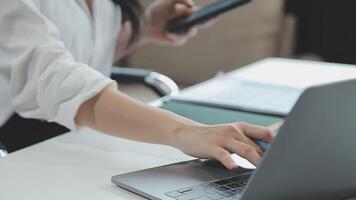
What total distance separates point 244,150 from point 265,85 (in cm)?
68

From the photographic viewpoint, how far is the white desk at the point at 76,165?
2.65 ft

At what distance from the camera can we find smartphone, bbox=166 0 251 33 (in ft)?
4.64

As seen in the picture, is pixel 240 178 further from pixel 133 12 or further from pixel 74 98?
pixel 133 12

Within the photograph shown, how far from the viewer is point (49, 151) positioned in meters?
0.99

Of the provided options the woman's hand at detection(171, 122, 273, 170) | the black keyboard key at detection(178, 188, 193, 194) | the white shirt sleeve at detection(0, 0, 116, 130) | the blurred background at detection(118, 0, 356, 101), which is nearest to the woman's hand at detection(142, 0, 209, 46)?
the white shirt sleeve at detection(0, 0, 116, 130)

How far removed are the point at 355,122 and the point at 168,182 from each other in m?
0.27

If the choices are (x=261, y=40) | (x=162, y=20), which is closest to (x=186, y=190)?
(x=162, y=20)

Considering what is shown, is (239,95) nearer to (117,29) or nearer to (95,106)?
(117,29)

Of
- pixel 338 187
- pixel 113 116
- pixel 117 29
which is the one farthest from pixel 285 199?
pixel 117 29

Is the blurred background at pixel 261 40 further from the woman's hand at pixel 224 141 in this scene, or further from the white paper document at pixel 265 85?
the woman's hand at pixel 224 141

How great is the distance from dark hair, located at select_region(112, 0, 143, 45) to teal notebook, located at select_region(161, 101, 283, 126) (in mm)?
247

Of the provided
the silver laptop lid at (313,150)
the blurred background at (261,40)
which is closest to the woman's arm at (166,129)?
the silver laptop lid at (313,150)

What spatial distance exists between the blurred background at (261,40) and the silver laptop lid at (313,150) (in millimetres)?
2125

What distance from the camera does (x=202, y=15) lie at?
1.47 metres
